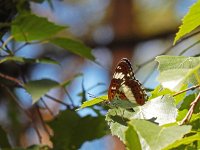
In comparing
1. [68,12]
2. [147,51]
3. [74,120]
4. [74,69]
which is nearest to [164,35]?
[147,51]

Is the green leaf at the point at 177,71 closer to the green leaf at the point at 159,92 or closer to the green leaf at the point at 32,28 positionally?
the green leaf at the point at 159,92

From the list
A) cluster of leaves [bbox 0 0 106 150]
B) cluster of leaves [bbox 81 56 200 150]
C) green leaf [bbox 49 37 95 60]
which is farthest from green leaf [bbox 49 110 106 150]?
cluster of leaves [bbox 81 56 200 150]

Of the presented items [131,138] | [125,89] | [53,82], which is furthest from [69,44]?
[131,138]

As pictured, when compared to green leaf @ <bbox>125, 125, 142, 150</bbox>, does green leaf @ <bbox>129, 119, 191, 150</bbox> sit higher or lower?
higher

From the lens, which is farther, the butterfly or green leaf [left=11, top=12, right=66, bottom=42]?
green leaf [left=11, top=12, right=66, bottom=42]

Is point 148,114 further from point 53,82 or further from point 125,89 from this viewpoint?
point 53,82

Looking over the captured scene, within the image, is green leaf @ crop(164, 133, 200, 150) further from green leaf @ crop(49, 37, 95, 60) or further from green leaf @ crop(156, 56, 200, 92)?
green leaf @ crop(49, 37, 95, 60)

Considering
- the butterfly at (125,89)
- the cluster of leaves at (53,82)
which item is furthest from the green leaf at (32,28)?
the butterfly at (125,89)
